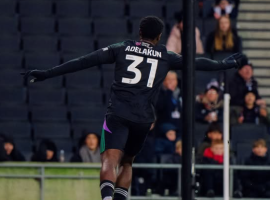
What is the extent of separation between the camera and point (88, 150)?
14.9 metres

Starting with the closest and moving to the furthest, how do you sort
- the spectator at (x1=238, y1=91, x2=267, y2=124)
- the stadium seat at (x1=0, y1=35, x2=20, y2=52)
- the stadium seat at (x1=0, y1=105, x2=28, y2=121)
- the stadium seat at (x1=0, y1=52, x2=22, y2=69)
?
the spectator at (x1=238, y1=91, x2=267, y2=124) < the stadium seat at (x1=0, y1=105, x2=28, y2=121) < the stadium seat at (x1=0, y1=52, x2=22, y2=69) < the stadium seat at (x1=0, y1=35, x2=20, y2=52)

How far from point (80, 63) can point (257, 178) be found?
6.12 meters

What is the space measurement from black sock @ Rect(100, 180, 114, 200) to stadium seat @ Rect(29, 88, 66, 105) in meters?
8.32

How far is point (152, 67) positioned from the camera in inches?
368

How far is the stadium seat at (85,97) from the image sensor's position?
17.3 metres

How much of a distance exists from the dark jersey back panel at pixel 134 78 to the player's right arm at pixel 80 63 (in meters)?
0.02

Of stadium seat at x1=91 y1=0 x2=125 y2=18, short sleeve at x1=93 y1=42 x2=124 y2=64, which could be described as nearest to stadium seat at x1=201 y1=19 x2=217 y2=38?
stadium seat at x1=91 y1=0 x2=125 y2=18

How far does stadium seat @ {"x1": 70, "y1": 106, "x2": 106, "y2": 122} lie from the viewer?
56.0ft

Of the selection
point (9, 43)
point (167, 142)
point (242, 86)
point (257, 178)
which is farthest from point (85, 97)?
point (257, 178)

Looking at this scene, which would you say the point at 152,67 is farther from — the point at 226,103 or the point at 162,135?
the point at 162,135

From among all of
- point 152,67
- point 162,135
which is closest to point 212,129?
point 162,135

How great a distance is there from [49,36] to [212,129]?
458cm

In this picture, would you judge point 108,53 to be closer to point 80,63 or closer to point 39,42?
point 80,63

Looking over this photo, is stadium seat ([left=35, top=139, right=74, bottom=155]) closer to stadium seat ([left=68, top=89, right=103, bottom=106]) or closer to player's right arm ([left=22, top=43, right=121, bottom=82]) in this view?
stadium seat ([left=68, top=89, right=103, bottom=106])
